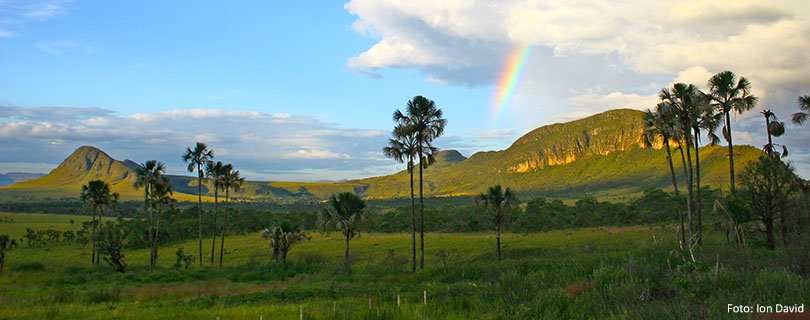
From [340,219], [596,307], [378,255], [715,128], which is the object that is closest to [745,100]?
[715,128]

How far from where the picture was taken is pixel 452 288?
2052 cm

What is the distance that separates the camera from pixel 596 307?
433 inches

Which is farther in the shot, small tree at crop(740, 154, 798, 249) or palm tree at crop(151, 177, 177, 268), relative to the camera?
palm tree at crop(151, 177, 177, 268)

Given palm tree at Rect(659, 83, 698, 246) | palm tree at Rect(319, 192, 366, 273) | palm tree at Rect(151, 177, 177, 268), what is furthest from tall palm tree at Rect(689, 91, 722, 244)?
palm tree at Rect(151, 177, 177, 268)

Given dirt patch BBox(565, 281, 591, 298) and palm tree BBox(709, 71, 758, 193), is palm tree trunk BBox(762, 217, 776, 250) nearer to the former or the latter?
palm tree BBox(709, 71, 758, 193)

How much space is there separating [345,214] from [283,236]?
27.9ft

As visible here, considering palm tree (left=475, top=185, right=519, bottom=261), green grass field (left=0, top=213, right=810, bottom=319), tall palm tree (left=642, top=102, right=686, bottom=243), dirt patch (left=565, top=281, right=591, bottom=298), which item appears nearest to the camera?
green grass field (left=0, top=213, right=810, bottom=319)

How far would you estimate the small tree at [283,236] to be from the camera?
4028cm

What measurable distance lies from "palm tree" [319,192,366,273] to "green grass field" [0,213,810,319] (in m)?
4.02

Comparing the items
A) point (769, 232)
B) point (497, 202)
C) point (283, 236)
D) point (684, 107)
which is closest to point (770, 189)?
point (769, 232)

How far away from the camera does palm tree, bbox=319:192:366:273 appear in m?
35.0

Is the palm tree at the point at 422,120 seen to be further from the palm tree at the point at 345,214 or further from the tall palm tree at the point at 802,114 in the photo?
the tall palm tree at the point at 802,114

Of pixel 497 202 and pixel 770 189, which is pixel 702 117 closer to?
pixel 770 189

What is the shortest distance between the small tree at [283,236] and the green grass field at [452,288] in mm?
1849
